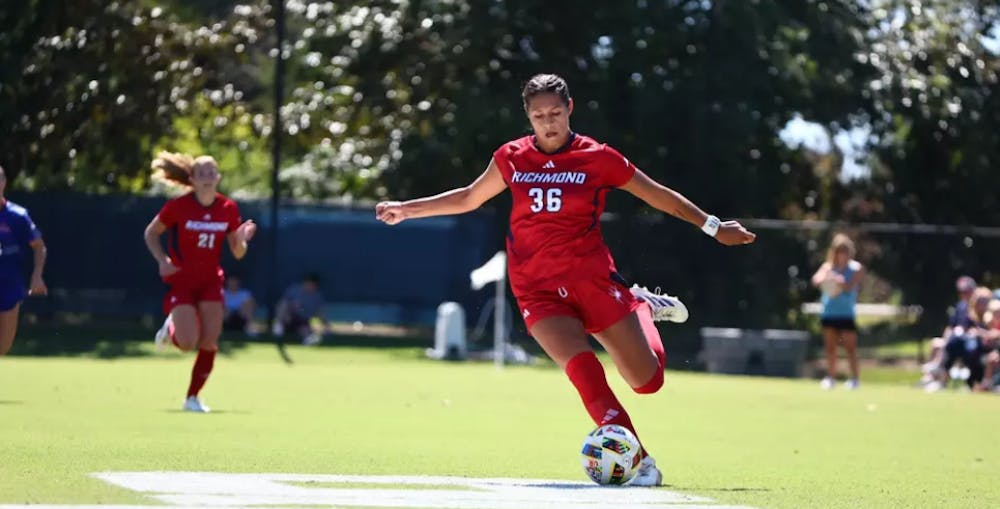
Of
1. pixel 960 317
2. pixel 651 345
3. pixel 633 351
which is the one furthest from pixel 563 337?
pixel 960 317

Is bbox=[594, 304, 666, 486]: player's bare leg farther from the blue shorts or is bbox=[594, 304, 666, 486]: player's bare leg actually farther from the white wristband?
the blue shorts

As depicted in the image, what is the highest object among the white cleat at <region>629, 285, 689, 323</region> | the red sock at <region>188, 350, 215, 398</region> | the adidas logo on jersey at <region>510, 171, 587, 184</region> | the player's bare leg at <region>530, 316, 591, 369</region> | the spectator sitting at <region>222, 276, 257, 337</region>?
the adidas logo on jersey at <region>510, 171, 587, 184</region>

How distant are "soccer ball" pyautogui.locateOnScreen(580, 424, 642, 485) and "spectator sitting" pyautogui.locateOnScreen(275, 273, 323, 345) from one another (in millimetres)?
21465

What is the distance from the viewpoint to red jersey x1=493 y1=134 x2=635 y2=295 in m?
9.45

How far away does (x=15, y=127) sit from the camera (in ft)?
105

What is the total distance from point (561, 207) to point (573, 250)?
233mm

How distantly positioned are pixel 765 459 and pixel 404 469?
10.1 feet

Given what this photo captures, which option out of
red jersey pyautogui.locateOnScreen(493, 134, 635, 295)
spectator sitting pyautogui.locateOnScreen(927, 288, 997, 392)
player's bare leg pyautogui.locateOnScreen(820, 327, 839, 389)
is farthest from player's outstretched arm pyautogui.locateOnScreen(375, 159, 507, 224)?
spectator sitting pyautogui.locateOnScreen(927, 288, 997, 392)

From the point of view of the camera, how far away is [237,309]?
101ft

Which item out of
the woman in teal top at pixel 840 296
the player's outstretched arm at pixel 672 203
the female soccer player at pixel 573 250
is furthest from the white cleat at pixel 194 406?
the woman in teal top at pixel 840 296

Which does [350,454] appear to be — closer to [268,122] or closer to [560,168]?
[560,168]

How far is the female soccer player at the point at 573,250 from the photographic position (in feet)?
30.9

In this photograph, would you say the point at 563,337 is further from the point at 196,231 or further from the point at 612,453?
the point at 196,231

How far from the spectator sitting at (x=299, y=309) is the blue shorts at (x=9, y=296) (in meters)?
15.2
